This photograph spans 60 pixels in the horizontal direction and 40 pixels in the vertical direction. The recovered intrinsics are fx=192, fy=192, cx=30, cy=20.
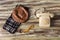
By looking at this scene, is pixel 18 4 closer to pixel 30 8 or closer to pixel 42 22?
pixel 30 8

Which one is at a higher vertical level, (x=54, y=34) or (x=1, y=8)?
(x=1, y=8)

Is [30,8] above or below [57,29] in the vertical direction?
above

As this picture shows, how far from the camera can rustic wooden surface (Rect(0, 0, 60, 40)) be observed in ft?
6.65

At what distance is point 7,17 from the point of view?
2.06 m

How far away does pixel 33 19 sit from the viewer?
2045mm

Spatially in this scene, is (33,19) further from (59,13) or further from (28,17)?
(59,13)

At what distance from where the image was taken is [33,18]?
6.70 feet

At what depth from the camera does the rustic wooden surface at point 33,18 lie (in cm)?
203

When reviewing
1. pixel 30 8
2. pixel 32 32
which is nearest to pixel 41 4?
pixel 30 8

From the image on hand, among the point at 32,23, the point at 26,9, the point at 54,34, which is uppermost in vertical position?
the point at 26,9

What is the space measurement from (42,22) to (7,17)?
0.38m

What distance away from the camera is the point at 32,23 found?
2.05 metres

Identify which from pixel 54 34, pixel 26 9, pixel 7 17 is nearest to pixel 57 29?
pixel 54 34

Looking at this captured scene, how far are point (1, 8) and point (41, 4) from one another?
0.43 m
